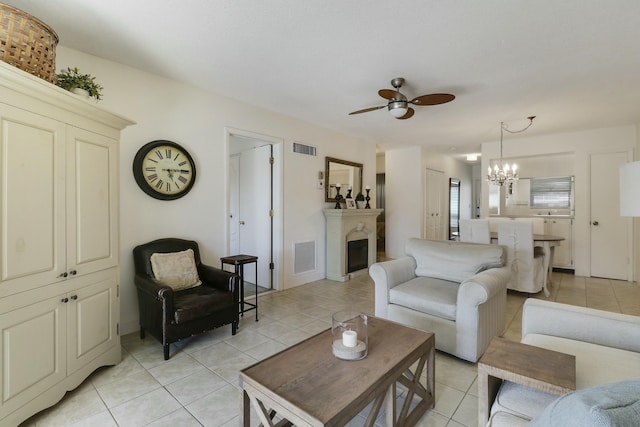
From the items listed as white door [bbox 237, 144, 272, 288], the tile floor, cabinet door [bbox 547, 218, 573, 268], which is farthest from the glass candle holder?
cabinet door [bbox 547, 218, 573, 268]

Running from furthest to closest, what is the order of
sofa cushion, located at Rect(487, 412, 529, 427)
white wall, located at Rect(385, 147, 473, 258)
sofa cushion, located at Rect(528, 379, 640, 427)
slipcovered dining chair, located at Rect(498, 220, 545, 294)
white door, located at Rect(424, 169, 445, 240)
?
white door, located at Rect(424, 169, 445, 240) < white wall, located at Rect(385, 147, 473, 258) < slipcovered dining chair, located at Rect(498, 220, 545, 294) < sofa cushion, located at Rect(487, 412, 529, 427) < sofa cushion, located at Rect(528, 379, 640, 427)

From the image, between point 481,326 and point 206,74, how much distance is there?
11.2 feet

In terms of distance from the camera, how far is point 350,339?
1.54m

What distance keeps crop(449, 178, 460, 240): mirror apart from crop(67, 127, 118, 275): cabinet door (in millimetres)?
7733

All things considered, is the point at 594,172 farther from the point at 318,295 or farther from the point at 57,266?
the point at 57,266

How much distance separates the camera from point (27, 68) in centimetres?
164

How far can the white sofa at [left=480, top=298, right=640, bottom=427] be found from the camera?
23.3 inches

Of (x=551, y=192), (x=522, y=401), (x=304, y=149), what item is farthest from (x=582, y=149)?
(x=522, y=401)

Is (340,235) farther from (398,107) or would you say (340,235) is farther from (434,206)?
(434,206)

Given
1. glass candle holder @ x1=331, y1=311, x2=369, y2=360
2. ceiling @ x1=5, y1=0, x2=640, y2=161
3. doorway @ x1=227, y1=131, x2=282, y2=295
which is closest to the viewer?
glass candle holder @ x1=331, y1=311, x2=369, y2=360

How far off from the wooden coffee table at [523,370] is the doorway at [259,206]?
3.20 meters

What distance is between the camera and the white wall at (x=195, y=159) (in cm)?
281

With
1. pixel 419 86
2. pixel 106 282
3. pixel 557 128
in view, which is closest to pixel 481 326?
pixel 419 86

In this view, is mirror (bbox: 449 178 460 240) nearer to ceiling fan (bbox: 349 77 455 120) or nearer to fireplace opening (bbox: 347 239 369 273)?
fireplace opening (bbox: 347 239 369 273)
